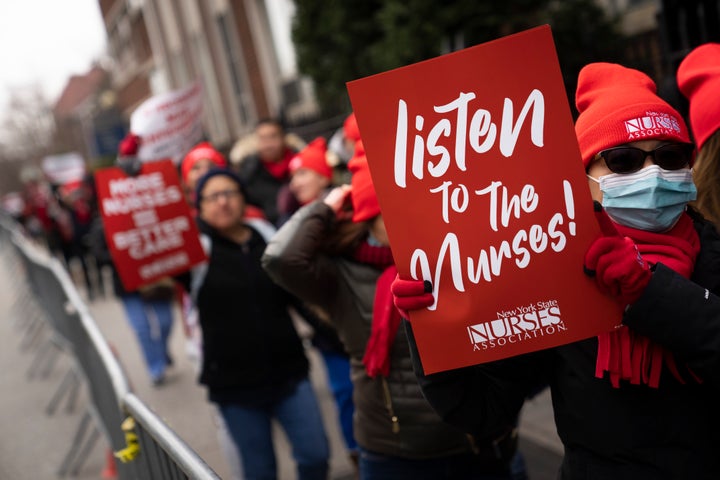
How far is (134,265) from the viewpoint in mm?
4832

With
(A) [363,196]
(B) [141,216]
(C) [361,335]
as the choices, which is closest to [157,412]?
(C) [361,335]

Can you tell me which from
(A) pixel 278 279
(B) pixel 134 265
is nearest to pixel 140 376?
(B) pixel 134 265

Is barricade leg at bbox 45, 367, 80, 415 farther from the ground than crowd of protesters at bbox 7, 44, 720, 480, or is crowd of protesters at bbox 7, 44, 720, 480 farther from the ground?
crowd of protesters at bbox 7, 44, 720, 480

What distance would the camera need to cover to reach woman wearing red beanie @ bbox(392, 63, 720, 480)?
1.70 metres

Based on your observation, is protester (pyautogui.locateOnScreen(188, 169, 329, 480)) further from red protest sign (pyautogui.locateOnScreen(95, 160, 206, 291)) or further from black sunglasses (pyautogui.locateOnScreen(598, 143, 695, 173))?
black sunglasses (pyautogui.locateOnScreen(598, 143, 695, 173))

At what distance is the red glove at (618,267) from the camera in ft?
5.46

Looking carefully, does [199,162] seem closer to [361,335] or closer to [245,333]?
[245,333]

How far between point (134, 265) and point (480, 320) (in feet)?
11.2

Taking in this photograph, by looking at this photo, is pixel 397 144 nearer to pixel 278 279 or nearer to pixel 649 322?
pixel 649 322

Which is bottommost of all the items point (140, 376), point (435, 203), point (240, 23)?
point (140, 376)

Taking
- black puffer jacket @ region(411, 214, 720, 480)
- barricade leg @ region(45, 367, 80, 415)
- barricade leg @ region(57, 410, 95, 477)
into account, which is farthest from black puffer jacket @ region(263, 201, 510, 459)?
barricade leg @ region(45, 367, 80, 415)

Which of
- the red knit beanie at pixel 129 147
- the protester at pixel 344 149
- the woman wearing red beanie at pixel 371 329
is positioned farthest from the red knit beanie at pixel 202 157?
the woman wearing red beanie at pixel 371 329

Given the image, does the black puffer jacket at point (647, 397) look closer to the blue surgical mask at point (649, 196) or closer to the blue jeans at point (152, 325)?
the blue surgical mask at point (649, 196)

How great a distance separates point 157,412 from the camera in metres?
3.62
